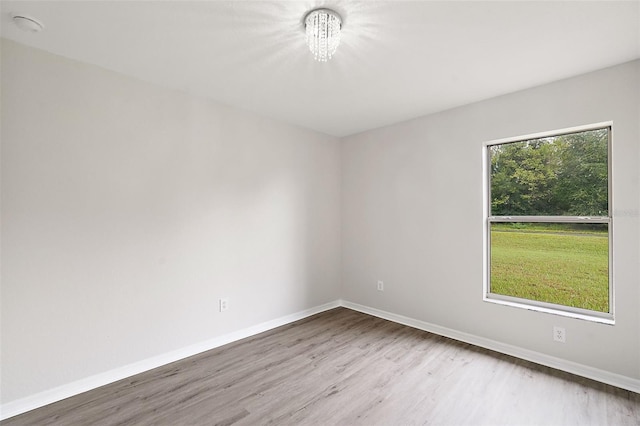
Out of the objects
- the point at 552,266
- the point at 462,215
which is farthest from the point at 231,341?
the point at 552,266

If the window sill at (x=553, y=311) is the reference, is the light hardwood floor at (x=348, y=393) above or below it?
below

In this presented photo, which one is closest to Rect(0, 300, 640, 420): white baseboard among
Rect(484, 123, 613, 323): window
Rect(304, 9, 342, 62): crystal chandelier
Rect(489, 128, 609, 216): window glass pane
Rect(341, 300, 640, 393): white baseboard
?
Rect(341, 300, 640, 393): white baseboard

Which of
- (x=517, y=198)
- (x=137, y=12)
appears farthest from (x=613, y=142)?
(x=137, y=12)

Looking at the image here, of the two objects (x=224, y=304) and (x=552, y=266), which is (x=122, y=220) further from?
(x=552, y=266)

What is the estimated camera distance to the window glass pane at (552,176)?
98.1 inches

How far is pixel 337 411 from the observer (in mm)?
2000

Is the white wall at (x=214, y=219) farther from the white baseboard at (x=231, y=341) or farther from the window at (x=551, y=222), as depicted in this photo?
the window at (x=551, y=222)

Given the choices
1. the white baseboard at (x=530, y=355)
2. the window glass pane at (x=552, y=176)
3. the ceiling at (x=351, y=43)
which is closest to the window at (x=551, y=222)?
the window glass pane at (x=552, y=176)

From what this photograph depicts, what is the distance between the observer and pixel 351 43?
204 cm

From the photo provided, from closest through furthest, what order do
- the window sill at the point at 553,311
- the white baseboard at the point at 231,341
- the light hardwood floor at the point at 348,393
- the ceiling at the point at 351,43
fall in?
the ceiling at the point at 351,43 → the light hardwood floor at the point at 348,393 → the white baseboard at the point at 231,341 → the window sill at the point at 553,311

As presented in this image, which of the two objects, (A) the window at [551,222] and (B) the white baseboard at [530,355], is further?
(A) the window at [551,222]

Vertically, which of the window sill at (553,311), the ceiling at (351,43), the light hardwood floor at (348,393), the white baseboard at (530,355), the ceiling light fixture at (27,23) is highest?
the ceiling at (351,43)

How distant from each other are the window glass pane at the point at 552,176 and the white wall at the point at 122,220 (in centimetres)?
243

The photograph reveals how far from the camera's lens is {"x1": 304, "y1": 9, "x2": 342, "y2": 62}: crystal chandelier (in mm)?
1738
